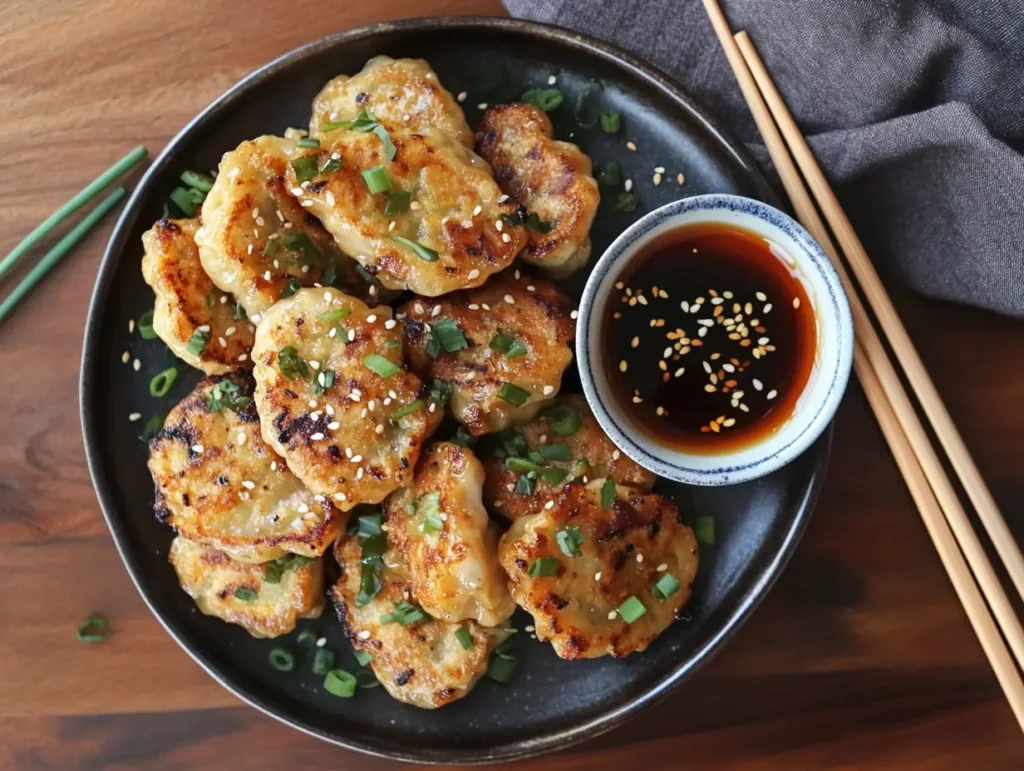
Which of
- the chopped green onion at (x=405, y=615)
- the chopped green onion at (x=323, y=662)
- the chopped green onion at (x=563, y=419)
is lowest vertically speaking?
the chopped green onion at (x=323, y=662)

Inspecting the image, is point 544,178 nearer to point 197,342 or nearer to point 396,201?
point 396,201

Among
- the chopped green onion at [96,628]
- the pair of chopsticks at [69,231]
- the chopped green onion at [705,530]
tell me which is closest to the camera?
the chopped green onion at [705,530]

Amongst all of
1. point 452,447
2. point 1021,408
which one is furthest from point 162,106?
point 1021,408

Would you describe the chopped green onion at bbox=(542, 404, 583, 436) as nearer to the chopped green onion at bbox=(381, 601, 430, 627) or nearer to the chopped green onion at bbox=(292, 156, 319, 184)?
the chopped green onion at bbox=(381, 601, 430, 627)

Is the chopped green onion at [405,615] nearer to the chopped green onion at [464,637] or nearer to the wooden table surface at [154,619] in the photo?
A: the chopped green onion at [464,637]

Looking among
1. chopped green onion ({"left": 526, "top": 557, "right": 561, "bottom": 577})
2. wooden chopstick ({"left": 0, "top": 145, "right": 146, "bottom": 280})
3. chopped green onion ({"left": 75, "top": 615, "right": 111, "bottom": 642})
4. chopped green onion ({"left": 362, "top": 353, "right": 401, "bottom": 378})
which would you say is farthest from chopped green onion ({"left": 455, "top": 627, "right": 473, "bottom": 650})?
wooden chopstick ({"left": 0, "top": 145, "right": 146, "bottom": 280})

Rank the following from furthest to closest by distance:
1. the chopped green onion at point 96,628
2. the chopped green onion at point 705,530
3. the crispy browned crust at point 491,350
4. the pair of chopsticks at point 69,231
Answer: the chopped green onion at point 96,628 < the pair of chopsticks at point 69,231 < the chopped green onion at point 705,530 < the crispy browned crust at point 491,350

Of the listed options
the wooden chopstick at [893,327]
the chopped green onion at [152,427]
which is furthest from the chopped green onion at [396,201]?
the wooden chopstick at [893,327]
